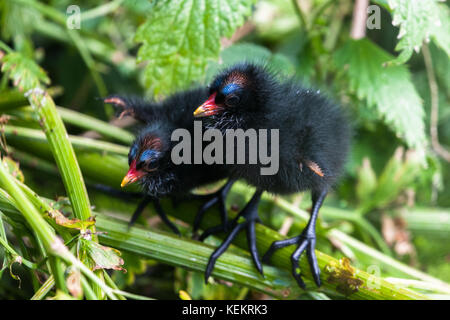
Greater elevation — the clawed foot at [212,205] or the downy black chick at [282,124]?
the downy black chick at [282,124]

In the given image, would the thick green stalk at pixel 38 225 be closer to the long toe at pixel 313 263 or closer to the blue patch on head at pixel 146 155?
the blue patch on head at pixel 146 155

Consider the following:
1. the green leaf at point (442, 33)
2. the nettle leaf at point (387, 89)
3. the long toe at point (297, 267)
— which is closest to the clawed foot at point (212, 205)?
the long toe at point (297, 267)

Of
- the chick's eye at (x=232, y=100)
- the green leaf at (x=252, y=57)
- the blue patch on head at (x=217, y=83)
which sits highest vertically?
the green leaf at (x=252, y=57)

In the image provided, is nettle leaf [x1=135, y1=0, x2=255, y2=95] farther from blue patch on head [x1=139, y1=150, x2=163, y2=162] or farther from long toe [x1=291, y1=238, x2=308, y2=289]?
long toe [x1=291, y1=238, x2=308, y2=289]

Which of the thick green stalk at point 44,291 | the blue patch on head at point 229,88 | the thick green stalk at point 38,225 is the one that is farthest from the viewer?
the blue patch on head at point 229,88

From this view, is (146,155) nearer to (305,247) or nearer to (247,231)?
(247,231)

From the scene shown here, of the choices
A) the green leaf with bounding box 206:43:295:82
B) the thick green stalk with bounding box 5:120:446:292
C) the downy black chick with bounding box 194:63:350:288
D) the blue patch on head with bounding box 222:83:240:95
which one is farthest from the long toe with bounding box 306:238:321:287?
the green leaf with bounding box 206:43:295:82
